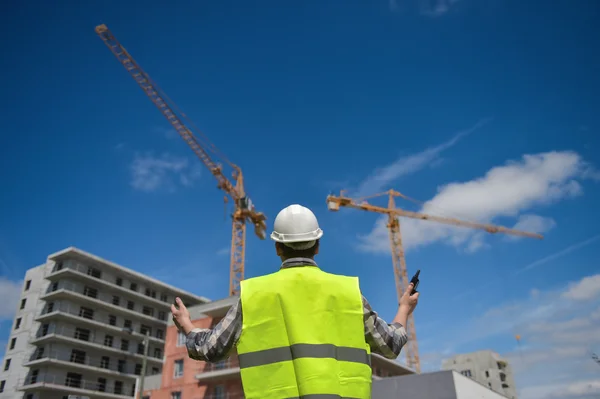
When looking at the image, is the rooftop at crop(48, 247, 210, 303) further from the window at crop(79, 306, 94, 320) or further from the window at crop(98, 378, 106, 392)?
the window at crop(98, 378, 106, 392)

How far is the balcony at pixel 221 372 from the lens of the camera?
37138 millimetres

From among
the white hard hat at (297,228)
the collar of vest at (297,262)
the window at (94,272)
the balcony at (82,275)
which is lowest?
the collar of vest at (297,262)

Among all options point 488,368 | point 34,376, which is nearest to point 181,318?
point 34,376

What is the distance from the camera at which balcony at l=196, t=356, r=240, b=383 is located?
37138 millimetres

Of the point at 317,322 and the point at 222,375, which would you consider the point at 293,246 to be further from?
the point at 222,375

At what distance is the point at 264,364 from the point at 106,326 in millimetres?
61668

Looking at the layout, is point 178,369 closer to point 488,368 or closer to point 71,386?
point 71,386

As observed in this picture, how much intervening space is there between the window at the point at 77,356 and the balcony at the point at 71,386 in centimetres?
187

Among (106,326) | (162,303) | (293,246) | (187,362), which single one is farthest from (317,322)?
(162,303)

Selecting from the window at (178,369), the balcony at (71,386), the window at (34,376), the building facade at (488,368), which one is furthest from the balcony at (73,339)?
the building facade at (488,368)

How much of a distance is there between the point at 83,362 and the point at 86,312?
5.81m

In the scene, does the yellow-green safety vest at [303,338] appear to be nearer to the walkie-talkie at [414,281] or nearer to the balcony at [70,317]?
the walkie-talkie at [414,281]

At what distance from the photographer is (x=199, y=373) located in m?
38.9

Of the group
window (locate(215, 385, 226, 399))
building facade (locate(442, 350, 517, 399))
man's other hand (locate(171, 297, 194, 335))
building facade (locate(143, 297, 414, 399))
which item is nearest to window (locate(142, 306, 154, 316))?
building facade (locate(143, 297, 414, 399))
